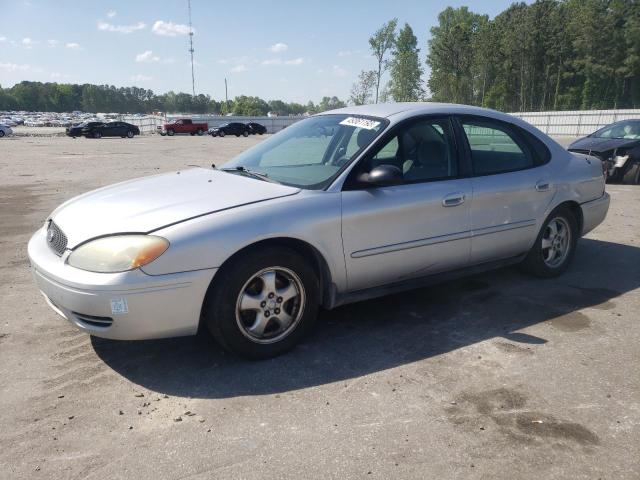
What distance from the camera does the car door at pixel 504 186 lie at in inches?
161

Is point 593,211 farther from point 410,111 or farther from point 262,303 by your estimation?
point 262,303

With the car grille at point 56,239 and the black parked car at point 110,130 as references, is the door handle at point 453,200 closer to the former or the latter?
the car grille at point 56,239

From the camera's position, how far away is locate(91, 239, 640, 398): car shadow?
308cm

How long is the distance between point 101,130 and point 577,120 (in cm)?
3635

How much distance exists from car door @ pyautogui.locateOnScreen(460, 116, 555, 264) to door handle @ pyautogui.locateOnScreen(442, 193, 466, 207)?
0.14 meters

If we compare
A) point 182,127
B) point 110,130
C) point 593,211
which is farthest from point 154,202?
point 182,127

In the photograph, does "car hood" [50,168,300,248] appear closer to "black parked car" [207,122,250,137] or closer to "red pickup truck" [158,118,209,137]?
"black parked car" [207,122,250,137]

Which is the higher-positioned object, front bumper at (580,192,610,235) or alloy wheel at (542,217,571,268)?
front bumper at (580,192,610,235)

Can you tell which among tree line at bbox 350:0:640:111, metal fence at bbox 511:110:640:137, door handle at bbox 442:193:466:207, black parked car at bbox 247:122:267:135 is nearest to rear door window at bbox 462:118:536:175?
door handle at bbox 442:193:466:207

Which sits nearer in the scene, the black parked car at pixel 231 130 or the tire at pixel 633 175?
the tire at pixel 633 175

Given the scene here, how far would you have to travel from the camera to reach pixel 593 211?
5066mm

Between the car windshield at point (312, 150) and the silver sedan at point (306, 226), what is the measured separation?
0.6 inches

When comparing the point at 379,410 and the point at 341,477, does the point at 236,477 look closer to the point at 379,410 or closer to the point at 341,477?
the point at 341,477

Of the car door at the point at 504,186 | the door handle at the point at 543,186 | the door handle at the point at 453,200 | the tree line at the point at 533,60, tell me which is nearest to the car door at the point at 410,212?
the door handle at the point at 453,200
